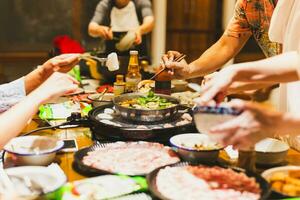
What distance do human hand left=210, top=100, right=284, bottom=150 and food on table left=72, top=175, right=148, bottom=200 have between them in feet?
1.05

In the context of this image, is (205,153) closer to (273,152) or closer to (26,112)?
(273,152)

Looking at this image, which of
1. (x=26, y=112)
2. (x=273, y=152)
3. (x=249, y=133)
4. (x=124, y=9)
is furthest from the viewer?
(x=124, y=9)

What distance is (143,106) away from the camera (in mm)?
1840

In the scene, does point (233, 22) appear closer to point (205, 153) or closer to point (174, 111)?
point (174, 111)

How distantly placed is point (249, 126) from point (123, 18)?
8.84 feet

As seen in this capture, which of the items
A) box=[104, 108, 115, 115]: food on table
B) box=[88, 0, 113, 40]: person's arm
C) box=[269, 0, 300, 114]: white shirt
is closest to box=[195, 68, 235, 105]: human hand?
box=[269, 0, 300, 114]: white shirt

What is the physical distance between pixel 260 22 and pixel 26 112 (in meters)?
1.42

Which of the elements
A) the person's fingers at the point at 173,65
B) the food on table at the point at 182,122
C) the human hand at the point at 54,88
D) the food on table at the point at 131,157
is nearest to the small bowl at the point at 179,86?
the person's fingers at the point at 173,65

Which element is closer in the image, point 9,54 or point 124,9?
point 124,9

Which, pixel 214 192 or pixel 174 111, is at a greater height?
pixel 174 111

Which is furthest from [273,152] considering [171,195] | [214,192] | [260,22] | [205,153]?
[260,22]

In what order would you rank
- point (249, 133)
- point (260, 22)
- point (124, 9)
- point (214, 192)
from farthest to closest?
point (124, 9), point (260, 22), point (214, 192), point (249, 133)

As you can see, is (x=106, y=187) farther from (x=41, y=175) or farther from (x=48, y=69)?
(x=48, y=69)

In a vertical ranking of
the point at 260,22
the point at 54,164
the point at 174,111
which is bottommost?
the point at 54,164
